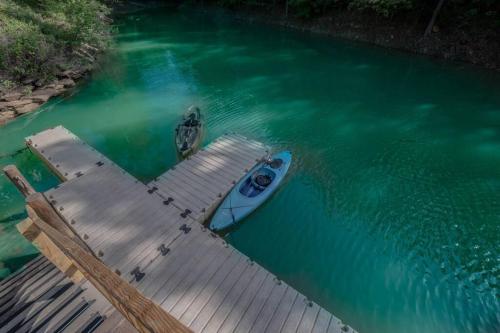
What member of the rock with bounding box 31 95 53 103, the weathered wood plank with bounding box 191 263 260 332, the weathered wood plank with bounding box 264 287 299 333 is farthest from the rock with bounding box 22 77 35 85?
the weathered wood plank with bounding box 264 287 299 333

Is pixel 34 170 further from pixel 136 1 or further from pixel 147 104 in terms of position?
pixel 136 1

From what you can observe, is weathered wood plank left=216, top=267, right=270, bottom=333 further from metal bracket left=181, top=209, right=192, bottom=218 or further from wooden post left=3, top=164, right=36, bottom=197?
wooden post left=3, top=164, right=36, bottom=197

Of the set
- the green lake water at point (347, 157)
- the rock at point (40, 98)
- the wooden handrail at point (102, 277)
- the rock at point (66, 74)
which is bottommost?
the green lake water at point (347, 157)

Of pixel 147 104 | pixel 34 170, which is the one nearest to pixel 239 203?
pixel 34 170

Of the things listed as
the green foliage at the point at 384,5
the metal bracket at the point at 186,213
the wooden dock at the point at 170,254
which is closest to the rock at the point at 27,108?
the wooden dock at the point at 170,254

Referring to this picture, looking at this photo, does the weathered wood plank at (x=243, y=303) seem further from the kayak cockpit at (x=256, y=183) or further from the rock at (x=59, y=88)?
the rock at (x=59, y=88)
